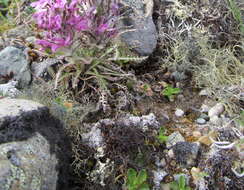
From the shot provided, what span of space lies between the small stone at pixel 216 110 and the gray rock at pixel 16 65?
1387 mm

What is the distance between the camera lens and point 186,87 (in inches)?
116

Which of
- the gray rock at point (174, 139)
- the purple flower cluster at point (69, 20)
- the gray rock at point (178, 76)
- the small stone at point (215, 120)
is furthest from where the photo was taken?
the gray rock at point (178, 76)

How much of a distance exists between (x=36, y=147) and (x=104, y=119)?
0.62 meters

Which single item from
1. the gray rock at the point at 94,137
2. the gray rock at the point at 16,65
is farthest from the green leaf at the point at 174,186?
the gray rock at the point at 16,65

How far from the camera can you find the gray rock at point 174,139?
2.37 m

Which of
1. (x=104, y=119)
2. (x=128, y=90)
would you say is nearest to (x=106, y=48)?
(x=128, y=90)

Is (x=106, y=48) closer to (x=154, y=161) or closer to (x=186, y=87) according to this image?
(x=186, y=87)

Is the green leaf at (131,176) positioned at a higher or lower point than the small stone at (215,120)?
lower

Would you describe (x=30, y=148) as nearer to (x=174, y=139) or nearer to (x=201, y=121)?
(x=174, y=139)

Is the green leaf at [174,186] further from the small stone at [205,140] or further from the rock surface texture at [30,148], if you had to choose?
the rock surface texture at [30,148]

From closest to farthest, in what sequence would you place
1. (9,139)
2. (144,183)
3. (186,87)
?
(9,139) → (144,183) → (186,87)

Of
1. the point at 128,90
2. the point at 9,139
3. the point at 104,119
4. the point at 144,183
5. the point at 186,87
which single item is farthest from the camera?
the point at 186,87

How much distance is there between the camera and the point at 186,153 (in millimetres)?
2287

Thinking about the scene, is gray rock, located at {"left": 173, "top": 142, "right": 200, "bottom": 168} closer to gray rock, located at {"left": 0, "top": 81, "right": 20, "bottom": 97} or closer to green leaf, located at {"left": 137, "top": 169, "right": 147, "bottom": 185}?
green leaf, located at {"left": 137, "top": 169, "right": 147, "bottom": 185}
